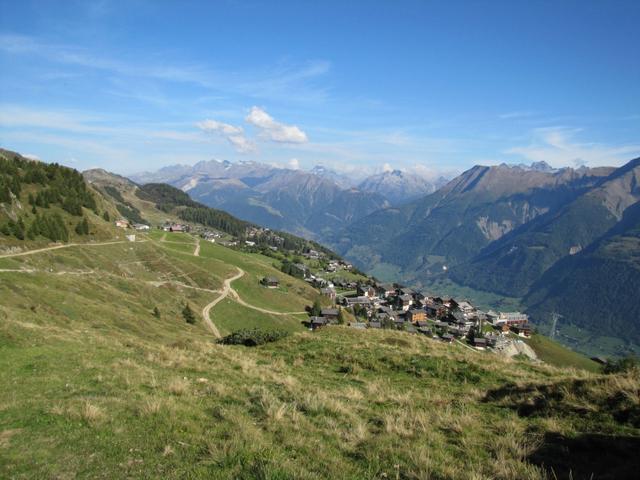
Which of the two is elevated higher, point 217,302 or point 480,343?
point 217,302

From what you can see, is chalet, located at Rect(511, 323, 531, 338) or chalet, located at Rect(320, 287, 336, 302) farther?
chalet, located at Rect(320, 287, 336, 302)

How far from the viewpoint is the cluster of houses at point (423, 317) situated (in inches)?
4828

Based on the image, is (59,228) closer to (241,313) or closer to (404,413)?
(241,313)

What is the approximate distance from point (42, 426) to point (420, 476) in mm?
9215

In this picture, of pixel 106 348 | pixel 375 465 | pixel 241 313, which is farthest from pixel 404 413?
pixel 241 313

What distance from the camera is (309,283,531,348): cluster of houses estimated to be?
123 metres

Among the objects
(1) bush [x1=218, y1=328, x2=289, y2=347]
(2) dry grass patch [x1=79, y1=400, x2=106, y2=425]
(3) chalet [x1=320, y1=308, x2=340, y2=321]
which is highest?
(2) dry grass patch [x1=79, y1=400, x2=106, y2=425]

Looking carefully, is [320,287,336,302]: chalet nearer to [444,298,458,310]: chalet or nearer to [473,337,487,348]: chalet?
[473,337,487,348]: chalet

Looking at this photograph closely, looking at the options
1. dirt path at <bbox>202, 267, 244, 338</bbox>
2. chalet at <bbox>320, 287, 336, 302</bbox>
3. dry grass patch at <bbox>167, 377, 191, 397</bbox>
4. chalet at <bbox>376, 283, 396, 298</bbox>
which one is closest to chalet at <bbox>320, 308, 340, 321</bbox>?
dirt path at <bbox>202, 267, 244, 338</bbox>

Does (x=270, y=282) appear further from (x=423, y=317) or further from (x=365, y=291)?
(x=365, y=291)

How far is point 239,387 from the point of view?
548 inches

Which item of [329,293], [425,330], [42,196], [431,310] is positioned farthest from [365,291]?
[42,196]

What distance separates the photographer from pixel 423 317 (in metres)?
154

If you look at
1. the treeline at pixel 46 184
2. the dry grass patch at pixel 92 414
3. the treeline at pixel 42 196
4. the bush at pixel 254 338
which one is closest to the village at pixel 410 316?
the treeline at pixel 46 184
